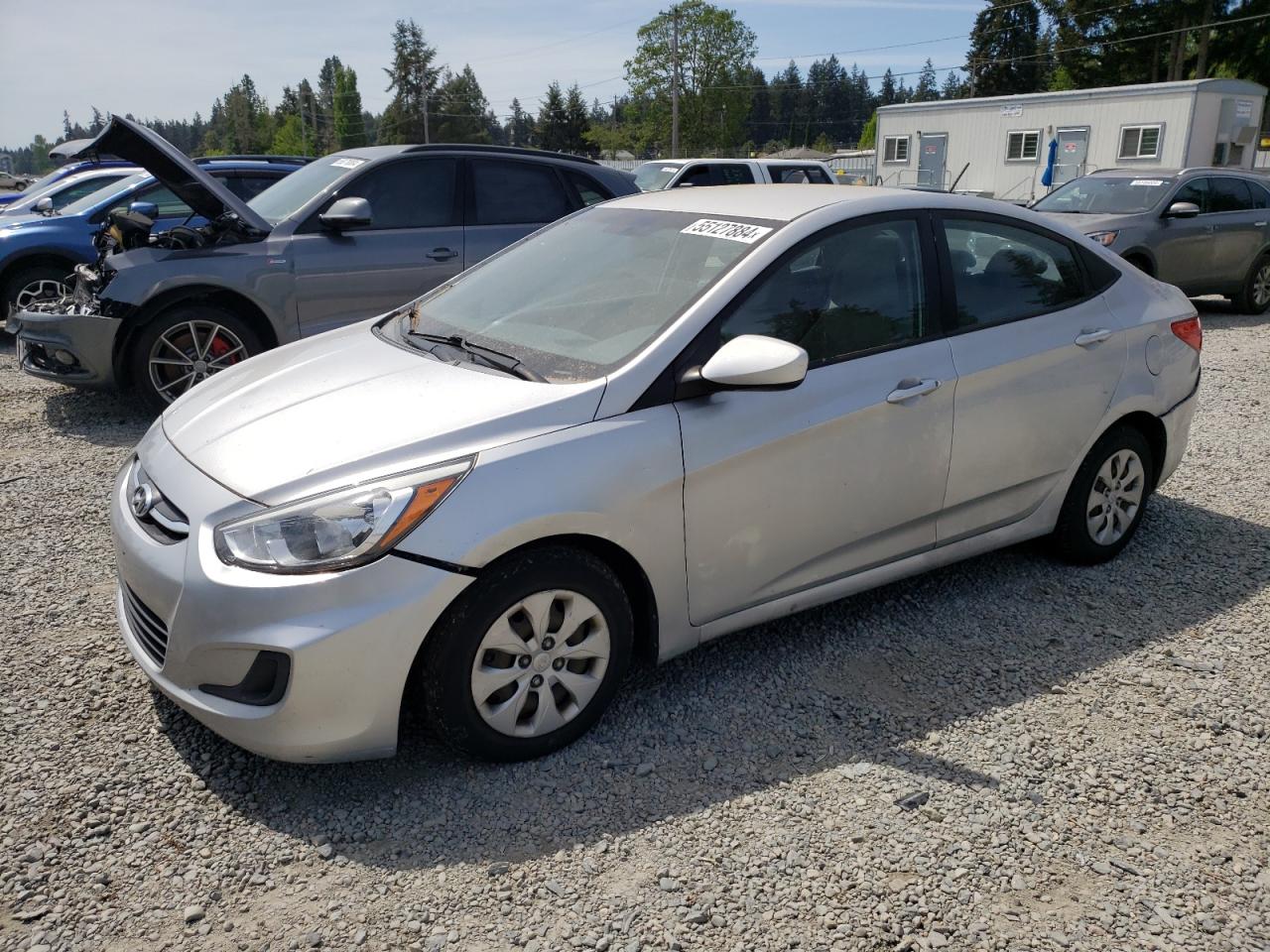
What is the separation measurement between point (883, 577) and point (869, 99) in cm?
15261

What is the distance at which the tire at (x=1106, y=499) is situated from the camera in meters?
4.36

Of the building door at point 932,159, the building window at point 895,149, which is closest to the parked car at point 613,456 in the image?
the building door at point 932,159

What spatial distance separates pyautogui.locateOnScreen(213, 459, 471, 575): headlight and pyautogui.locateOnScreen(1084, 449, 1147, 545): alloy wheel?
3.00 m

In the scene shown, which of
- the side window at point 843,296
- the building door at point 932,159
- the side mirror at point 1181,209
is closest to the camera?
the side window at point 843,296

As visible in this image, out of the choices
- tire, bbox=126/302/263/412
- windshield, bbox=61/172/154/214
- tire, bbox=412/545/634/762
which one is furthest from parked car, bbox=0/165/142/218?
tire, bbox=412/545/634/762

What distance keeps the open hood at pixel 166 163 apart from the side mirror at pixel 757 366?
4350 mm

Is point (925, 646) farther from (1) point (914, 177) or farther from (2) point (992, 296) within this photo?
(1) point (914, 177)

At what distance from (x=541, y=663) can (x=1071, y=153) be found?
33.1 metres

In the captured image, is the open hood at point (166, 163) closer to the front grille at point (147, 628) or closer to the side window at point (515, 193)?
the side window at point (515, 193)

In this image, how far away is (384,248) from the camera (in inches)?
277

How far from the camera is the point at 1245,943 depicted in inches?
96.0

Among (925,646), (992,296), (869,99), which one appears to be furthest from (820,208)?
(869,99)

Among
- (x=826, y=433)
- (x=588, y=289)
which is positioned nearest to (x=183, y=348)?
(x=588, y=289)

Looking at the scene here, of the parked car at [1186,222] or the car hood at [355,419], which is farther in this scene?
the parked car at [1186,222]
